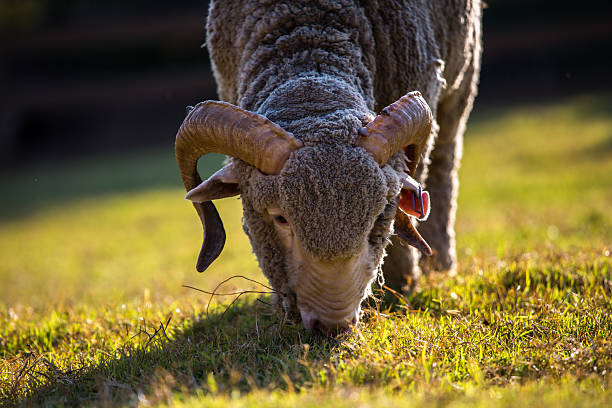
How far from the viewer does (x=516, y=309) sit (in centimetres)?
414

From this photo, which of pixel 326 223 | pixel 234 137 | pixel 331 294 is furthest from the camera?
pixel 234 137

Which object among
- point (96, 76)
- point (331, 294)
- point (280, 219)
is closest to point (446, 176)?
point (280, 219)

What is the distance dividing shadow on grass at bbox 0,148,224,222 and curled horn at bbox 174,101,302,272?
1187 centimetres

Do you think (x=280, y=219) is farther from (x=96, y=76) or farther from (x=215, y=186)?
(x=96, y=76)

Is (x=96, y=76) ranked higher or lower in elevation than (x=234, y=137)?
lower

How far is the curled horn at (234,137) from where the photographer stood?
3600 mm

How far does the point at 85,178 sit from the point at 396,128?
18.8 meters

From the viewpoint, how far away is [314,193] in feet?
11.3

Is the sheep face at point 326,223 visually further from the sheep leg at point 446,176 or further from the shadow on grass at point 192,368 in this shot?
the sheep leg at point 446,176

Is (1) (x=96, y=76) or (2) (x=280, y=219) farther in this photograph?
(1) (x=96, y=76)

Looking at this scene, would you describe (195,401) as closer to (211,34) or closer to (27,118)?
(211,34)

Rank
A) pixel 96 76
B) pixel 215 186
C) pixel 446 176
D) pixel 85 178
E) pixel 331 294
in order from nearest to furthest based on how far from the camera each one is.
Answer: pixel 331 294 < pixel 215 186 < pixel 446 176 < pixel 85 178 < pixel 96 76

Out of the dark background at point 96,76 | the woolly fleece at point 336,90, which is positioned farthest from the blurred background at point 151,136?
the woolly fleece at point 336,90

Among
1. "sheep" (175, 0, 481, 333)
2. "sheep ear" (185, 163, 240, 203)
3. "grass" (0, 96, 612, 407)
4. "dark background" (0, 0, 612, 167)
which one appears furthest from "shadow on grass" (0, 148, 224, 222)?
"sheep ear" (185, 163, 240, 203)
